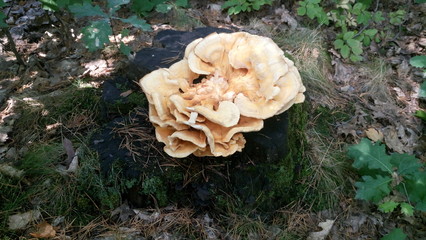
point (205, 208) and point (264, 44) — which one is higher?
point (264, 44)

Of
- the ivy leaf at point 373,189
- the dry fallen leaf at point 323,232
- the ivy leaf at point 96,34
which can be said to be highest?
the ivy leaf at point 96,34

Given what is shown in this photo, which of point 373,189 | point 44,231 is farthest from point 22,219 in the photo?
point 373,189

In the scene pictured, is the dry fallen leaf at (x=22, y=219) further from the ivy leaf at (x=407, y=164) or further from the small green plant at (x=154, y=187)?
the ivy leaf at (x=407, y=164)

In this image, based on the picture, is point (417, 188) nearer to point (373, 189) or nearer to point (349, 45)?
point (373, 189)

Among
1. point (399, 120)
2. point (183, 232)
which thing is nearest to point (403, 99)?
point (399, 120)

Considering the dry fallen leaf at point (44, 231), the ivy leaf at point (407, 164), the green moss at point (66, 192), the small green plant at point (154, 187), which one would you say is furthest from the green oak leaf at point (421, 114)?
the dry fallen leaf at point (44, 231)

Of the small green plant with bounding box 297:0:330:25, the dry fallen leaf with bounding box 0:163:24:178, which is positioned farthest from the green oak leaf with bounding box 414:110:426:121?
the dry fallen leaf with bounding box 0:163:24:178

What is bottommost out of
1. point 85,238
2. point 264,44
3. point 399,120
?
point 85,238

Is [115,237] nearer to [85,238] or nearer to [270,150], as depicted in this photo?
[85,238]
